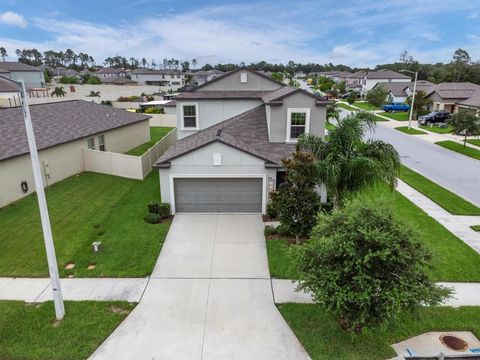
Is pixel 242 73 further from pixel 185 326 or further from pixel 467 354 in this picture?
pixel 467 354

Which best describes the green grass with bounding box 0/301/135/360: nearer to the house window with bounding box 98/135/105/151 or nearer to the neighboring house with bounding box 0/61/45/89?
the house window with bounding box 98/135/105/151

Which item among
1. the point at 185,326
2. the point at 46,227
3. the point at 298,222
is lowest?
the point at 185,326

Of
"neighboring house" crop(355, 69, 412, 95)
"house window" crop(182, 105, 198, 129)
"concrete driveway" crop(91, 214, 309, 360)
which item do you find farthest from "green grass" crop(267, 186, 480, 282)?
"neighboring house" crop(355, 69, 412, 95)

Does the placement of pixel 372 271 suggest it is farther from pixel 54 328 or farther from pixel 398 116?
pixel 398 116

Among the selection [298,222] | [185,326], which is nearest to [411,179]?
[298,222]

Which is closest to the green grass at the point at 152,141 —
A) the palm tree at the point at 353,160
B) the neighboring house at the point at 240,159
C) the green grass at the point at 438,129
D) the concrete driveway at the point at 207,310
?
the neighboring house at the point at 240,159

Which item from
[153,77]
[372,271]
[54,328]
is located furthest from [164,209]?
[153,77]
